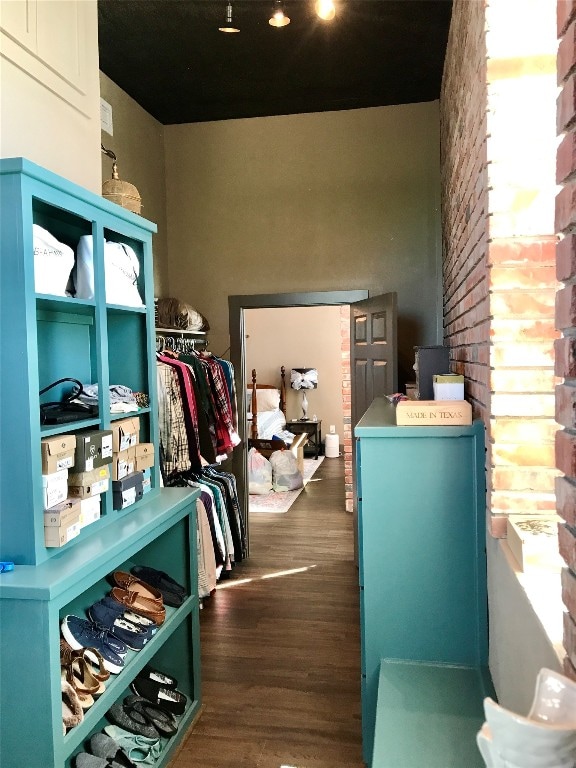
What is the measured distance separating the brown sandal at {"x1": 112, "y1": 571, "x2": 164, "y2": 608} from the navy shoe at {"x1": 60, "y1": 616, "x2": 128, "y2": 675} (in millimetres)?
312

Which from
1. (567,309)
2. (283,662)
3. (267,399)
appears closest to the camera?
(567,309)

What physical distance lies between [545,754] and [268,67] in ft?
12.9

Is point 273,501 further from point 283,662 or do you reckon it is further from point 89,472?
point 89,472

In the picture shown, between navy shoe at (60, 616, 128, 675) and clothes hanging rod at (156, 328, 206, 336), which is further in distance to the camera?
clothes hanging rod at (156, 328, 206, 336)

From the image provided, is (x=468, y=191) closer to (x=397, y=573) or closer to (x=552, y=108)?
(x=552, y=108)

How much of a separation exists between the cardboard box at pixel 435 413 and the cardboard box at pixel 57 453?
3.71 feet

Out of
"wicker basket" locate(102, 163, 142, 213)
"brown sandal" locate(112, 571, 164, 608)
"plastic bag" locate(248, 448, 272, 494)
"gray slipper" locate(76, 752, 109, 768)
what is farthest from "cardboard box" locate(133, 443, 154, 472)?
"plastic bag" locate(248, 448, 272, 494)

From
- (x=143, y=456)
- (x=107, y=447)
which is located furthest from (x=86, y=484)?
(x=143, y=456)

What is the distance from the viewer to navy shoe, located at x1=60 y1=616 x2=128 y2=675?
2.04 metres

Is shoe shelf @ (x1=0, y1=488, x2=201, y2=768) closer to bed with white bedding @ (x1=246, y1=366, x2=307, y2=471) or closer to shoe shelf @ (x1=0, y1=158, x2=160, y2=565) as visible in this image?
shoe shelf @ (x1=0, y1=158, x2=160, y2=565)

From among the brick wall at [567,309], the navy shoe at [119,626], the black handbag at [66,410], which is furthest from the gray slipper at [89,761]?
the brick wall at [567,309]

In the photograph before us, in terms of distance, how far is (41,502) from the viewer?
1790mm

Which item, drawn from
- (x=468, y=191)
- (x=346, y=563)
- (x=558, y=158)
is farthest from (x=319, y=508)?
(x=558, y=158)

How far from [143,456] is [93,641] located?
712 mm
